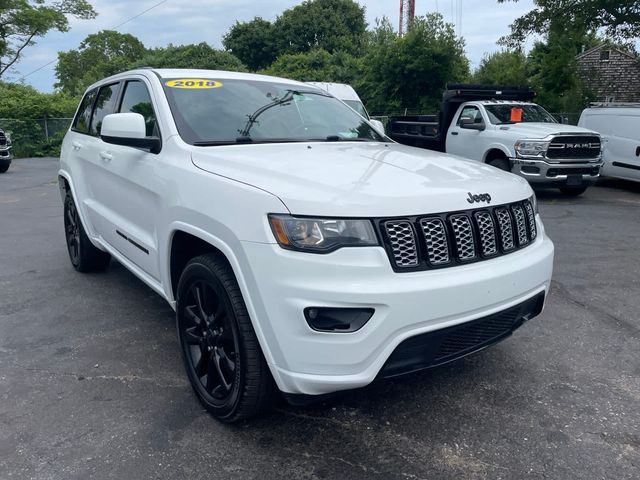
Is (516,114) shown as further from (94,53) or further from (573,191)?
(94,53)

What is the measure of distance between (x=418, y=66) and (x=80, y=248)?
1968cm

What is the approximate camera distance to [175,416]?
292cm

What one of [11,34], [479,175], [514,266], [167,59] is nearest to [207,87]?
[479,175]

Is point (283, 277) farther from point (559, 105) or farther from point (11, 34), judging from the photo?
point (11, 34)

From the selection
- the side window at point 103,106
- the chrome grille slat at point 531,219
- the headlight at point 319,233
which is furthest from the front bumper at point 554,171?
the headlight at point 319,233

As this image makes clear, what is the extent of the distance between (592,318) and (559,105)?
706 inches

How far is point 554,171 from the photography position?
996 cm

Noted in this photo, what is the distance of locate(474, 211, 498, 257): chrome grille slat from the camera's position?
262 centimetres

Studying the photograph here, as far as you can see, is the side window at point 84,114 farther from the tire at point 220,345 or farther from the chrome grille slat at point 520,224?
the chrome grille slat at point 520,224

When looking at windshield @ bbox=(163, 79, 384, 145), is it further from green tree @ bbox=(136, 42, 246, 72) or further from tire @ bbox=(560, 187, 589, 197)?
green tree @ bbox=(136, 42, 246, 72)

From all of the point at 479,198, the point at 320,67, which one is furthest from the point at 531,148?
the point at 320,67

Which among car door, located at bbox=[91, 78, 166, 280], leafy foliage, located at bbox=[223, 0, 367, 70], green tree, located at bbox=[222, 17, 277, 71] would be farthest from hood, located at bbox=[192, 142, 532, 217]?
green tree, located at bbox=[222, 17, 277, 71]

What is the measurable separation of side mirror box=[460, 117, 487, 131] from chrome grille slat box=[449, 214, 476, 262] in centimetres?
903

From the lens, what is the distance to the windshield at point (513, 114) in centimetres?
1105
